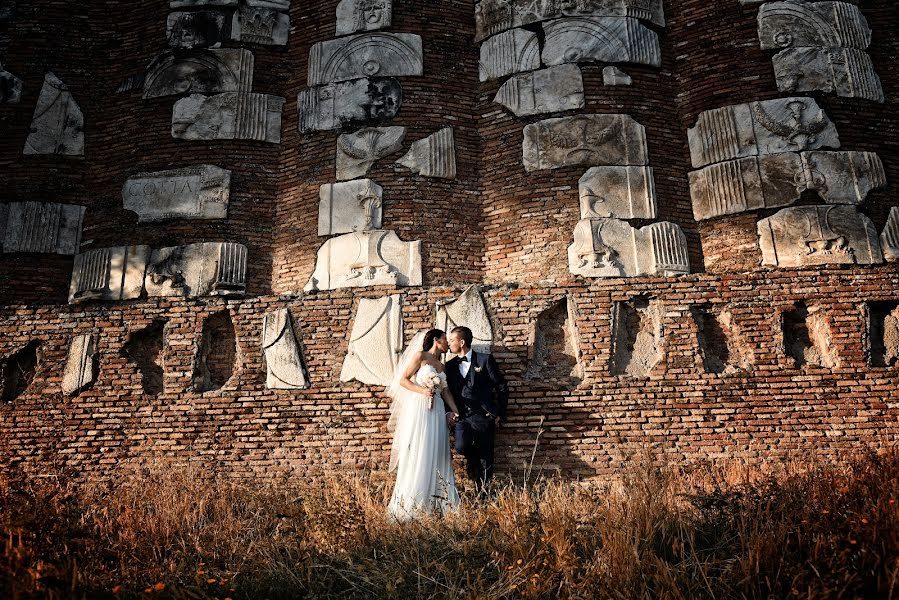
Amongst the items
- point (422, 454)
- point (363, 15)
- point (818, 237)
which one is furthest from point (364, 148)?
point (818, 237)

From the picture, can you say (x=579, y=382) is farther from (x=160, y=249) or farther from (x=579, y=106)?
(x=160, y=249)

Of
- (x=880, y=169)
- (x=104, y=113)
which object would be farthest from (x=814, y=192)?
(x=104, y=113)

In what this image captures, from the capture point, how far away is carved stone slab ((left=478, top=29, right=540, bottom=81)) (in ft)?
32.3

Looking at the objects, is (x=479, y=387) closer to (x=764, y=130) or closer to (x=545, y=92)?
(x=545, y=92)

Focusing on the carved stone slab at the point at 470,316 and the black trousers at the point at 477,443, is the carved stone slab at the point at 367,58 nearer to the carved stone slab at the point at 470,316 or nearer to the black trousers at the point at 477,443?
the carved stone slab at the point at 470,316

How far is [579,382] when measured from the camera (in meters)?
7.59

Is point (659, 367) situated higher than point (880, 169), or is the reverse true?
point (880, 169)

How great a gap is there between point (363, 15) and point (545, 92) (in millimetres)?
2914

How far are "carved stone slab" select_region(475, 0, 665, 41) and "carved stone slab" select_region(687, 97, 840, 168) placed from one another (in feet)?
6.12

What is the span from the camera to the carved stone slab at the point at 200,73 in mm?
10047

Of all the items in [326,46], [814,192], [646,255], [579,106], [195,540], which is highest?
[326,46]

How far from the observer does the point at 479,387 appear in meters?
6.91

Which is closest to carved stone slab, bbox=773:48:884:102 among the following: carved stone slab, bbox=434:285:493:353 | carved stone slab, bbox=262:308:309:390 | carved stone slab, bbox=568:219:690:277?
carved stone slab, bbox=568:219:690:277

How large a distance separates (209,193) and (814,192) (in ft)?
25.0
